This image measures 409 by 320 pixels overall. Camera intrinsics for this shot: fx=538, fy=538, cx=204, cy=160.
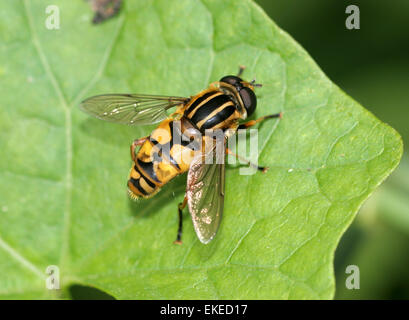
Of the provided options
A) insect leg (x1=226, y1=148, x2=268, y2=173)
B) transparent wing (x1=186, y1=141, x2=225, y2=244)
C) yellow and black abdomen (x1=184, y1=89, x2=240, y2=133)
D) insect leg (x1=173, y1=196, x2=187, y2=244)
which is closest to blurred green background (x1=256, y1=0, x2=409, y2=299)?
yellow and black abdomen (x1=184, y1=89, x2=240, y2=133)

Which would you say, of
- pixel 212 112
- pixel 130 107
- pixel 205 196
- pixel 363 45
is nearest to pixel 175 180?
pixel 205 196

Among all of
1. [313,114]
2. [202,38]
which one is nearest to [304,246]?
[313,114]

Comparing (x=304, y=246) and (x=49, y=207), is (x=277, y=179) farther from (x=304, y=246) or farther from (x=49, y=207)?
(x=49, y=207)

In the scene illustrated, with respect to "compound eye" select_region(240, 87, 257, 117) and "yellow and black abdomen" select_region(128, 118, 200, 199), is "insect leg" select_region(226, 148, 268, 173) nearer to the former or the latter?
"yellow and black abdomen" select_region(128, 118, 200, 199)

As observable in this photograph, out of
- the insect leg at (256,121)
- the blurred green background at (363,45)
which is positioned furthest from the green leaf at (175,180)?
the blurred green background at (363,45)

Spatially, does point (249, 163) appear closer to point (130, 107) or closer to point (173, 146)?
point (173, 146)

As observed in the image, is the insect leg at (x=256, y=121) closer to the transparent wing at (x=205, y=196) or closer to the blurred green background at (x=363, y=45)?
the transparent wing at (x=205, y=196)
